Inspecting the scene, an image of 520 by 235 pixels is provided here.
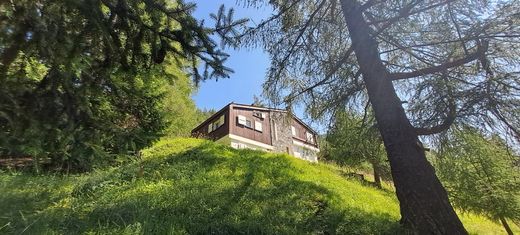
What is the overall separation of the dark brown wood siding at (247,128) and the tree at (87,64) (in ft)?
71.3

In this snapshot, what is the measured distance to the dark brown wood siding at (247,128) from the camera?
90.2ft

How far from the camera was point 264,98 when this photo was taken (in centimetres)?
661

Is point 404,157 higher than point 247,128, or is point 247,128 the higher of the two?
point 247,128

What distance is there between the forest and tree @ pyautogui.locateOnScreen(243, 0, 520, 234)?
20 millimetres

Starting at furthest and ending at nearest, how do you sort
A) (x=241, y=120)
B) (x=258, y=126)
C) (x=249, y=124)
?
(x=258, y=126) → (x=249, y=124) → (x=241, y=120)

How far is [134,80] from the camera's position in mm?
4680

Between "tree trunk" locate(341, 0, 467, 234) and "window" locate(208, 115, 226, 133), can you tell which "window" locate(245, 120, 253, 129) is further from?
"tree trunk" locate(341, 0, 467, 234)

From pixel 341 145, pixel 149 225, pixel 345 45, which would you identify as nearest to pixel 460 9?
pixel 345 45

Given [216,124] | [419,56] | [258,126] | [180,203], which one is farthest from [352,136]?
[216,124]

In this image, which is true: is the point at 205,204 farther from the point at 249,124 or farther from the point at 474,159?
the point at 249,124

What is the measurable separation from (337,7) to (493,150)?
3.46 metres

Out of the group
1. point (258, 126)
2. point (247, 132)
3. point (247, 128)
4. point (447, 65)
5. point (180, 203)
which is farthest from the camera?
point (258, 126)

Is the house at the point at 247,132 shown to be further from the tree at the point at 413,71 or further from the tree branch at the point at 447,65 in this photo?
the tree branch at the point at 447,65

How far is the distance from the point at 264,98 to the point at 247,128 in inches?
867
